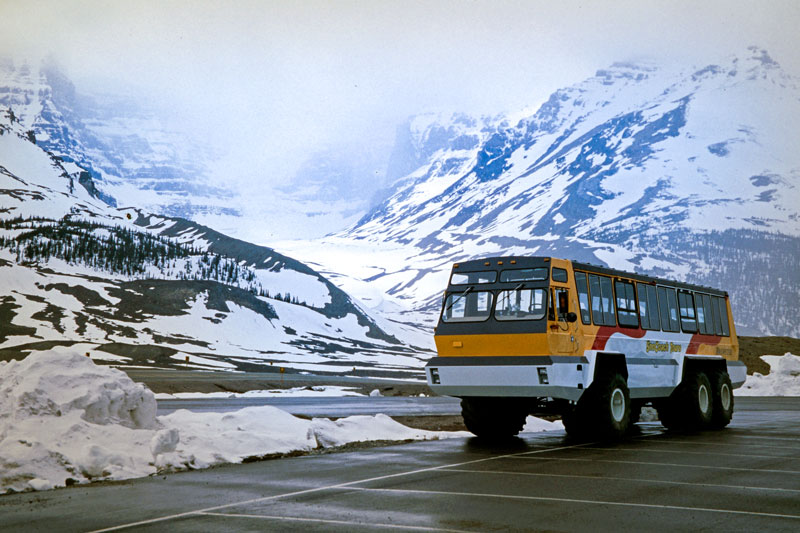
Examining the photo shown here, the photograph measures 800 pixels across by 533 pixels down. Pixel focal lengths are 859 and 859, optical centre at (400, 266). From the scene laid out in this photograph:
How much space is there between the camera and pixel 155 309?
484 feet

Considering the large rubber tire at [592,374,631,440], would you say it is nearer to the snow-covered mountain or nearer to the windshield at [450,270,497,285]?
the windshield at [450,270,497,285]

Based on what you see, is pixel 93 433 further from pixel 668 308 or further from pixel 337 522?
pixel 668 308

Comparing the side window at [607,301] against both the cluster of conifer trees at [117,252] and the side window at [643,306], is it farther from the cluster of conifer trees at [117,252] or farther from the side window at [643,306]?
the cluster of conifer trees at [117,252]

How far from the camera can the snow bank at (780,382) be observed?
4306 cm

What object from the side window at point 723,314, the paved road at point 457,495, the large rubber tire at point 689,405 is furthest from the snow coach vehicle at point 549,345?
the side window at point 723,314

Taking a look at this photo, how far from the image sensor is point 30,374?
46.8ft

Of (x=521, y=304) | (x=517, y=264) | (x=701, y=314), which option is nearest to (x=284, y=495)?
(x=521, y=304)

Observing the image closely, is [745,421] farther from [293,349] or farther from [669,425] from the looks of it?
[293,349]

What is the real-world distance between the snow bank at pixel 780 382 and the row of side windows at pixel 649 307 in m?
21.6

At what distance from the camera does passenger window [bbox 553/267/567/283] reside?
17125 millimetres

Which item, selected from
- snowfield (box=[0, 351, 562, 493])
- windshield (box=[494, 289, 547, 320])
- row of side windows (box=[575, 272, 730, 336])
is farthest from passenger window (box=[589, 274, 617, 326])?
snowfield (box=[0, 351, 562, 493])

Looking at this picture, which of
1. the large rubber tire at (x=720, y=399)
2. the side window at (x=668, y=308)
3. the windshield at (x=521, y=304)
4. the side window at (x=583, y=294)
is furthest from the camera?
the large rubber tire at (x=720, y=399)

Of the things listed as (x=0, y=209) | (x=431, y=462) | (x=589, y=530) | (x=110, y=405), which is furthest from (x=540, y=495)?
(x=0, y=209)

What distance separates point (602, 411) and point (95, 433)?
31.8 ft
